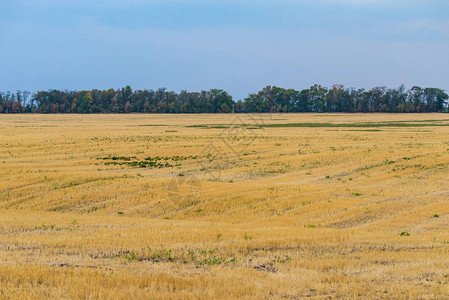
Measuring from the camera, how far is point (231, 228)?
1706 centimetres

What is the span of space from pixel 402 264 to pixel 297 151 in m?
39.5

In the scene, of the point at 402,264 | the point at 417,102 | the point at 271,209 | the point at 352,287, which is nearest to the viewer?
the point at 352,287

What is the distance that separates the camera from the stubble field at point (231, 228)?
8992mm

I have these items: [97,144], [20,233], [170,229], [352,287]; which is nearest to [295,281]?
[352,287]

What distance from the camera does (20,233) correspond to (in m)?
15.4

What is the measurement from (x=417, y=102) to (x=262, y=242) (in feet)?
642

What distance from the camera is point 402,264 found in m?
10.9

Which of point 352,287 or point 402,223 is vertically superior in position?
point 352,287

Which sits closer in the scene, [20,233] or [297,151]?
[20,233]

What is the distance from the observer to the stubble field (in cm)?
899

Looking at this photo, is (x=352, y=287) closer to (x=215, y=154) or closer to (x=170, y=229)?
(x=170, y=229)

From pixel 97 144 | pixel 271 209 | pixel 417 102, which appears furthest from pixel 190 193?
pixel 417 102

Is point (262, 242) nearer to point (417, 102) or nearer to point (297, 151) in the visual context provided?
point (297, 151)

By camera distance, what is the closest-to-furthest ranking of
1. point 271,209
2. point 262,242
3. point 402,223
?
1. point 262,242
2. point 402,223
3. point 271,209
